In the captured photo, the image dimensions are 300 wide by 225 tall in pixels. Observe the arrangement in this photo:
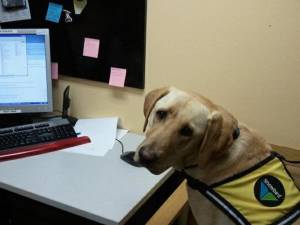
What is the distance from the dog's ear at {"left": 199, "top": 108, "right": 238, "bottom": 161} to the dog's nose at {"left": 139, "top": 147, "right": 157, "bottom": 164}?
0.49ft

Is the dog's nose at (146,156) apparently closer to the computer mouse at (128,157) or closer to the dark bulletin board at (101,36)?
the computer mouse at (128,157)

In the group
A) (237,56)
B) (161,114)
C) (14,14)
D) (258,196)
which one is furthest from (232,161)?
(14,14)

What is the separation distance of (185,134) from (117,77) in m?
0.78

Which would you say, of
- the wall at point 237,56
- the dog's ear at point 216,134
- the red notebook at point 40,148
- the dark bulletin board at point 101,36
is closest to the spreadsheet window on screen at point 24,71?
the dark bulletin board at point 101,36

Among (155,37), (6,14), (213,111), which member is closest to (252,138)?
(213,111)

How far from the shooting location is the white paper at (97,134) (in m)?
1.60

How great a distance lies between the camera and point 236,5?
1.43 meters

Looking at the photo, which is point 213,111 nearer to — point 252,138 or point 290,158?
point 252,138

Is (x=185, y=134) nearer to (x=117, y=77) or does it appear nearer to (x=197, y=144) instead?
(x=197, y=144)

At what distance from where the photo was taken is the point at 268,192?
3.61 ft

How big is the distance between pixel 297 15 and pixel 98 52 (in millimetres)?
906

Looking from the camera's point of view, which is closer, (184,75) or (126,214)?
(126,214)

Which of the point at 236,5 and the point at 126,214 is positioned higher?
the point at 236,5

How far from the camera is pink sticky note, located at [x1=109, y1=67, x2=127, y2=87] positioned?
176 cm
